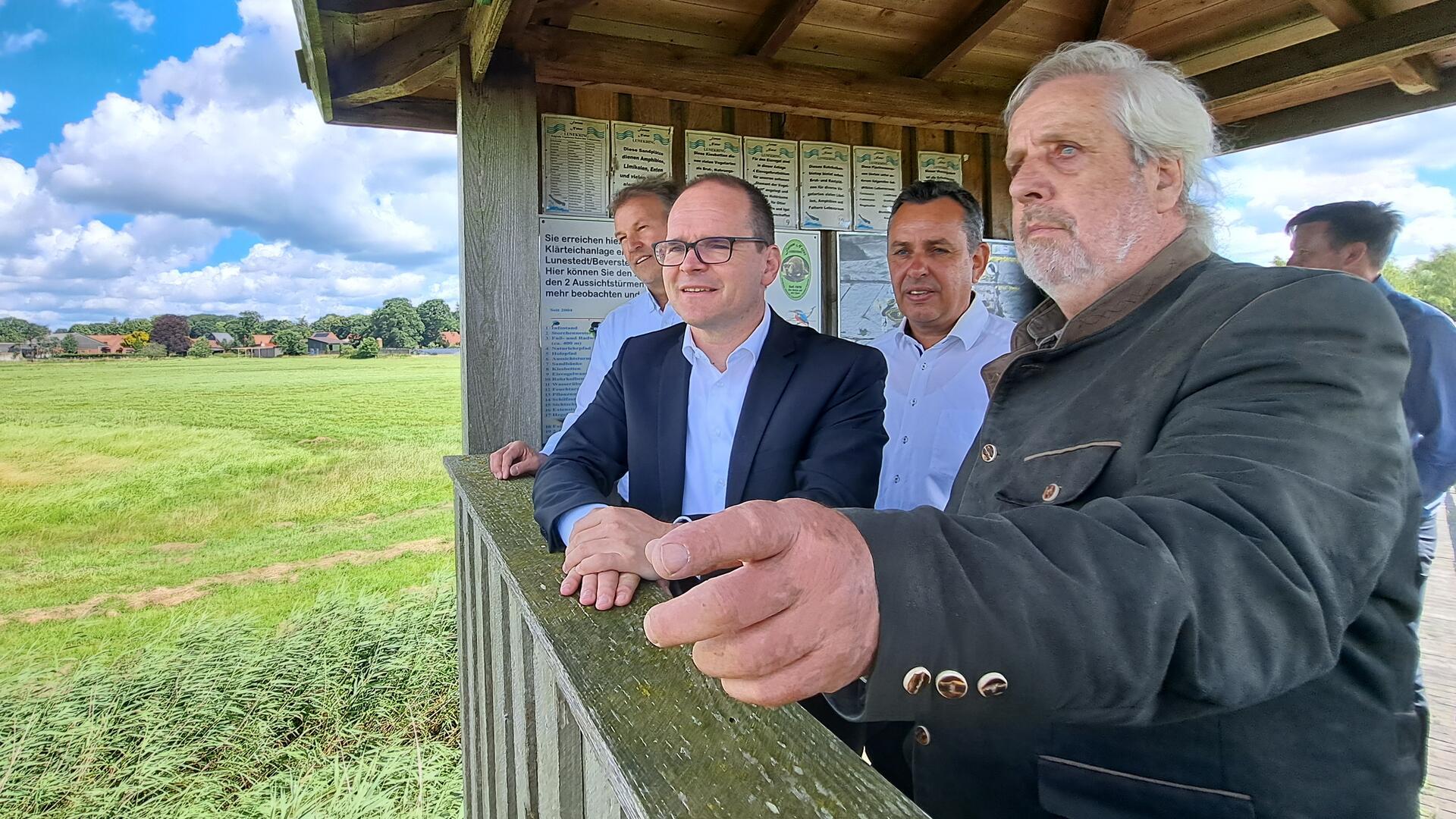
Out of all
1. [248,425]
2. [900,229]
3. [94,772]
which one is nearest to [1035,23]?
[900,229]

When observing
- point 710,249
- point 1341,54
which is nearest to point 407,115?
point 710,249

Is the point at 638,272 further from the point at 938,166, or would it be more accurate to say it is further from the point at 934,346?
the point at 938,166

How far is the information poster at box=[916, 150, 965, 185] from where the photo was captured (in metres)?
3.48

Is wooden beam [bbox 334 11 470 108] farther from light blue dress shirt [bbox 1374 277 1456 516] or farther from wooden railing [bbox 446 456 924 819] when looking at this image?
light blue dress shirt [bbox 1374 277 1456 516]

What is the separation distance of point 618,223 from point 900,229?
1127mm

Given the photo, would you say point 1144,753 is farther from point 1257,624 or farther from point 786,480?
point 786,480

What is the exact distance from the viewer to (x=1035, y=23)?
3113mm

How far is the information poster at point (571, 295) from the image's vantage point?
2846 mm

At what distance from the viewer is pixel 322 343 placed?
13195 millimetres

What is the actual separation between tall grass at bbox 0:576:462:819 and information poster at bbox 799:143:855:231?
5387 millimetres

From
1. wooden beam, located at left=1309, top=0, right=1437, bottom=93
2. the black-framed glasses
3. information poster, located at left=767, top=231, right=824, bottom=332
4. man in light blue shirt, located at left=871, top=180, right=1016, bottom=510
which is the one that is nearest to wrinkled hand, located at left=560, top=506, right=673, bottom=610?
the black-framed glasses

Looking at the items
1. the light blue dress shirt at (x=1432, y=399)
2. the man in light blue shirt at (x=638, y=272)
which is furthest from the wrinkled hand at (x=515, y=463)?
the light blue dress shirt at (x=1432, y=399)

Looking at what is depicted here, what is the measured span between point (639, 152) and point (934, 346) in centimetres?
158

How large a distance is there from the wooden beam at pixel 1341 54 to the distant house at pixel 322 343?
14.2m
